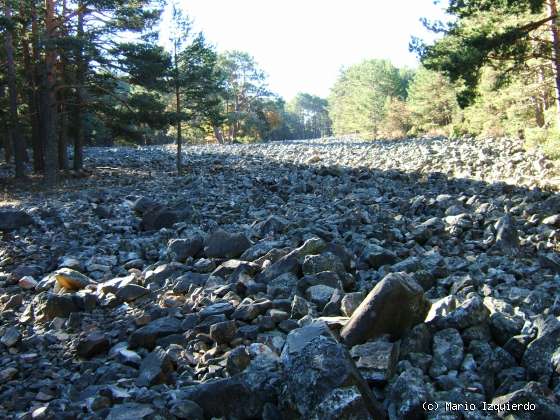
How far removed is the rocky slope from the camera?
10.8 feet

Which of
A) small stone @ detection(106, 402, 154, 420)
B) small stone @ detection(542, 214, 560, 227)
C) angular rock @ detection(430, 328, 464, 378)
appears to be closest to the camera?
small stone @ detection(106, 402, 154, 420)

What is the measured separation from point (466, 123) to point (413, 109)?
13690mm

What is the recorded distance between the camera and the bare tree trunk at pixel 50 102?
16.0 meters

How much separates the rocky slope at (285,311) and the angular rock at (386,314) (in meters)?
0.01

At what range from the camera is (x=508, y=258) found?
7.37 m

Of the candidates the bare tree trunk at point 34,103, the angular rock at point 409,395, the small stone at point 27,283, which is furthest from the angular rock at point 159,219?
the bare tree trunk at point 34,103

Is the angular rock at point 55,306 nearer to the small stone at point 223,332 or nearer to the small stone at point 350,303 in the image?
the small stone at point 223,332

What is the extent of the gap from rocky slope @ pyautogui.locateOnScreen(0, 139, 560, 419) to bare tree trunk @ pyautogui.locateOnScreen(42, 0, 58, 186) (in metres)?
5.13

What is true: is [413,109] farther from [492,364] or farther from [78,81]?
[492,364]

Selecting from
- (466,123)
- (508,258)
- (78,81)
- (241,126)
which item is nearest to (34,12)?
(78,81)

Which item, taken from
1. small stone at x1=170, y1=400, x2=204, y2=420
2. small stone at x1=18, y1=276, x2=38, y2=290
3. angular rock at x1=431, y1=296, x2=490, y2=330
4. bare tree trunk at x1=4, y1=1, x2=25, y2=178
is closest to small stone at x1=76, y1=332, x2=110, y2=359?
small stone at x1=170, y1=400, x2=204, y2=420

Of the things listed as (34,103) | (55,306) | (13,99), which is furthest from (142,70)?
(55,306)

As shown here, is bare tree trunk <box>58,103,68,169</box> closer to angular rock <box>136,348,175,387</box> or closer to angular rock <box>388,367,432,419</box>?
angular rock <box>136,348,175,387</box>

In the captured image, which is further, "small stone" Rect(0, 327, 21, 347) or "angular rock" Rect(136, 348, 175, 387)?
"small stone" Rect(0, 327, 21, 347)
